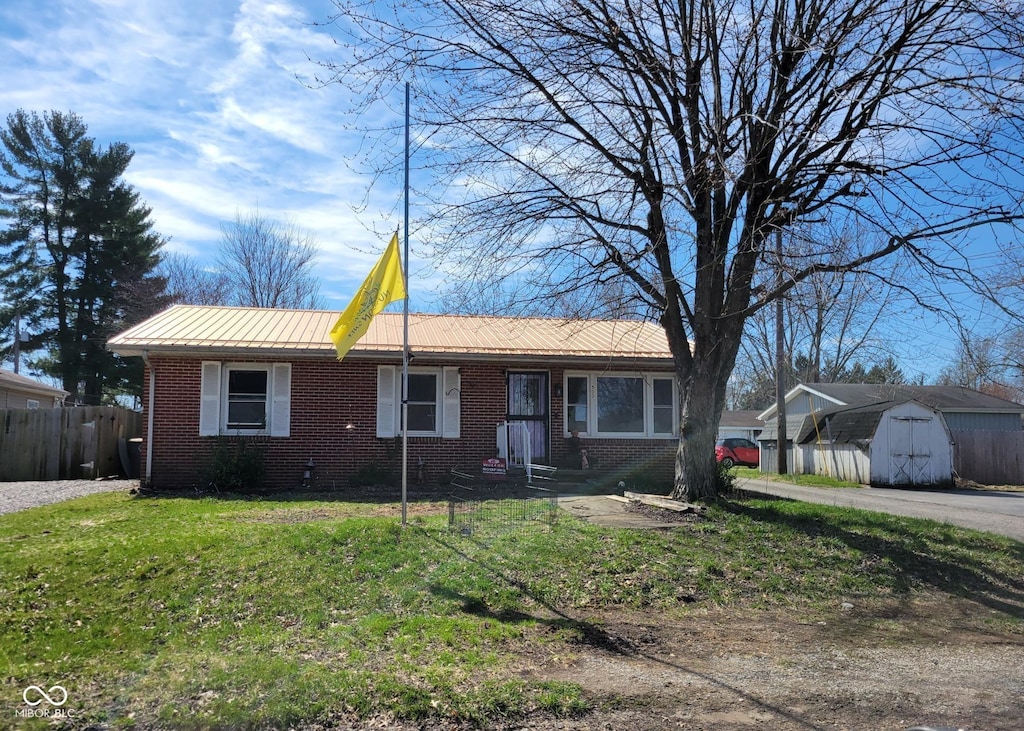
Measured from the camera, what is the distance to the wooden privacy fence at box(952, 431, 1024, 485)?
26.9 metres

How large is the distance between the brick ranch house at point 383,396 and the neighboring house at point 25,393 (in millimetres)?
12917

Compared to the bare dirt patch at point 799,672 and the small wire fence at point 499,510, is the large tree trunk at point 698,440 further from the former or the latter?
the bare dirt patch at point 799,672

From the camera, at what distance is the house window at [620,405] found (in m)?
16.3

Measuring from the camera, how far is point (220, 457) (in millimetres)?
13836

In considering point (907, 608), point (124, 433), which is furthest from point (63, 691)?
point (124, 433)

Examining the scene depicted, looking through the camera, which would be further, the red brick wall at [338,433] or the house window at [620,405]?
the house window at [620,405]

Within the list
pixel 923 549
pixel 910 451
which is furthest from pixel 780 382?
pixel 923 549

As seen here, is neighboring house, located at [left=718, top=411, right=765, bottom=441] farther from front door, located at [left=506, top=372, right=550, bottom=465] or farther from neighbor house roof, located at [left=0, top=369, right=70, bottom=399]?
neighbor house roof, located at [left=0, top=369, right=70, bottom=399]

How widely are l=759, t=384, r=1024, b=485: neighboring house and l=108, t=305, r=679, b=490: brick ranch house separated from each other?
1137cm

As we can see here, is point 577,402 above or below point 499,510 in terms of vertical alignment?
above

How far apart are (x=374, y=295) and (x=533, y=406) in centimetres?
758

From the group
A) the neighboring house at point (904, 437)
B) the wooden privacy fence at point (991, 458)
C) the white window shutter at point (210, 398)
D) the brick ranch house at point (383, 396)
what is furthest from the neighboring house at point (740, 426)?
the white window shutter at point (210, 398)

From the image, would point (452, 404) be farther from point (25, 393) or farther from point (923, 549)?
point (25, 393)

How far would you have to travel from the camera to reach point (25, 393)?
90.0 ft
